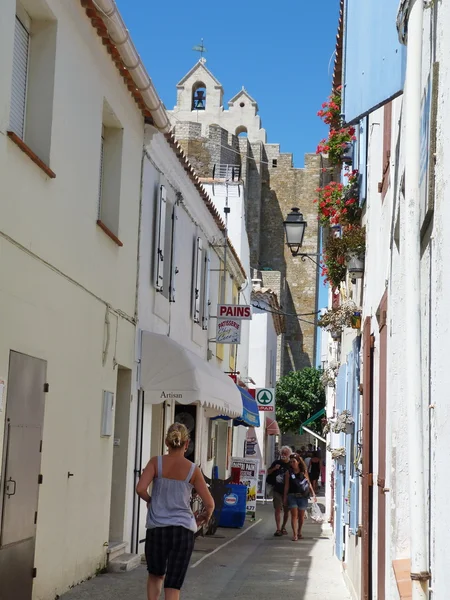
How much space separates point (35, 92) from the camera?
890 centimetres

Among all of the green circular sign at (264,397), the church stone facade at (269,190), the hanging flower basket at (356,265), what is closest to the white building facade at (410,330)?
the hanging flower basket at (356,265)

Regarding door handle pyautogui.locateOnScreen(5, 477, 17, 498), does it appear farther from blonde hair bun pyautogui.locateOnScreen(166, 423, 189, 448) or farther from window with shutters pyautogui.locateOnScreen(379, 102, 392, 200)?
window with shutters pyautogui.locateOnScreen(379, 102, 392, 200)

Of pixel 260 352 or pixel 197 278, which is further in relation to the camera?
pixel 260 352

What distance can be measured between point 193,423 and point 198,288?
2701 mm

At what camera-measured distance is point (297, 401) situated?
5644 cm

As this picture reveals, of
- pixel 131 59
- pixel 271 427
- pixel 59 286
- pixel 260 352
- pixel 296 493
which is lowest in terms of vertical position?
pixel 296 493

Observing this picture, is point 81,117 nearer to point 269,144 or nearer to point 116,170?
point 116,170

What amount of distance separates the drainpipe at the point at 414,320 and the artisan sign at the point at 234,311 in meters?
16.2

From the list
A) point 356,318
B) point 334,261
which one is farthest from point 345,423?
point 334,261

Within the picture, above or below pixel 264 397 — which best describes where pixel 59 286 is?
below

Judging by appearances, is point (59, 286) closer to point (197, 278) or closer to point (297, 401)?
point (197, 278)

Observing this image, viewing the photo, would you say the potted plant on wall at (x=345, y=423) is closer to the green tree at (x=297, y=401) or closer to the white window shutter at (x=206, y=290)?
the white window shutter at (x=206, y=290)

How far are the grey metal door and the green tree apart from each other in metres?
48.1

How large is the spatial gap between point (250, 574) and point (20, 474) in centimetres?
499
